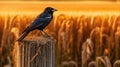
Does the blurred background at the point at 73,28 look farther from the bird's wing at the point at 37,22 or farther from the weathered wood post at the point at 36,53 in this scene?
the weathered wood post at the point at 36,53

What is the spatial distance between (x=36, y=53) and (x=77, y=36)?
2.56m

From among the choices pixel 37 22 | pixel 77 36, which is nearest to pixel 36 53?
pixel 37 22

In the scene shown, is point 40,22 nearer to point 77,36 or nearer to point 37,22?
point 37,22

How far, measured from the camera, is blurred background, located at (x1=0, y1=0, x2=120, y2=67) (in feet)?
19.3

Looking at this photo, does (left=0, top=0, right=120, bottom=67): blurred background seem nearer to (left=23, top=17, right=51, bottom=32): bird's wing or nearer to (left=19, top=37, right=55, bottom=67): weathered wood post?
(left=23, top=17, right=51, bottom=32): bird's wing

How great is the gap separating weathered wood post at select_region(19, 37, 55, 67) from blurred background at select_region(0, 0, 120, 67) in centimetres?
234

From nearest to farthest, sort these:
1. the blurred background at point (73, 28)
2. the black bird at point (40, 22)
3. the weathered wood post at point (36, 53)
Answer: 1. the weathered wood post at point (36, 53)
2. the black bird at point (40, 22)
3. the blurred background at point (73, 28)

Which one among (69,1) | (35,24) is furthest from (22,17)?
(35,24)

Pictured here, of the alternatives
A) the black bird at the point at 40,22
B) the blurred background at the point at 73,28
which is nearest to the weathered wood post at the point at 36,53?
the black bird at the point at 40,22

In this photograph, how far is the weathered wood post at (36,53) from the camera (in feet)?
11.3

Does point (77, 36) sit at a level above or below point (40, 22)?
below

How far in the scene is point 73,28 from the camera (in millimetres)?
6008

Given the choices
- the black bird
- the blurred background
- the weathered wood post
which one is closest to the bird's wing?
the black bird

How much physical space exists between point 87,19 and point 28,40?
8.21 ft
